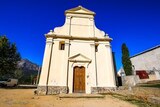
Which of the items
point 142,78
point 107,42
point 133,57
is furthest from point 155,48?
point 107,42

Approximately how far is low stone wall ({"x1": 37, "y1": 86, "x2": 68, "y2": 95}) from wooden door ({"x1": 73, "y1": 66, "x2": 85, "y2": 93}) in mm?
1155

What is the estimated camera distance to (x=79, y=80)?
42.5 feet

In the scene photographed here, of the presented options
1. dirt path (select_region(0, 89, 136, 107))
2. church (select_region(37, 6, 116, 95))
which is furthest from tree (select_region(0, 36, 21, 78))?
dirt path (select_region(0, 89, 136, 107))

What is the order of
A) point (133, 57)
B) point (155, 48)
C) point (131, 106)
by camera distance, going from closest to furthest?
1. point (131, 106)
2. point (155, 48)
3. point (133, 57)

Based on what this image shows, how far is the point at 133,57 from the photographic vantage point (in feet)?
97.9

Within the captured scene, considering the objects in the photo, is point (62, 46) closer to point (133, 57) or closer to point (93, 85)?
point (93, 85)

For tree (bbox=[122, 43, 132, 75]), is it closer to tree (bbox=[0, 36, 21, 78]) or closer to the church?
the church

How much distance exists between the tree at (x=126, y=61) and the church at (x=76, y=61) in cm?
750

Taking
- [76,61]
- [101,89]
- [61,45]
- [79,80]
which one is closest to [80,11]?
[61,45]

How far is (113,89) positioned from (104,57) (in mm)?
3545

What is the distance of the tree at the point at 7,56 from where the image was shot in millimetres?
19422

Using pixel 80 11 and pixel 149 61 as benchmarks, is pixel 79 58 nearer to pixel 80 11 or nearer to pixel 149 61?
pixel 80 11

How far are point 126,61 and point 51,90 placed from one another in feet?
44.6

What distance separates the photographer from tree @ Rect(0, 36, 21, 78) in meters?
19.4
